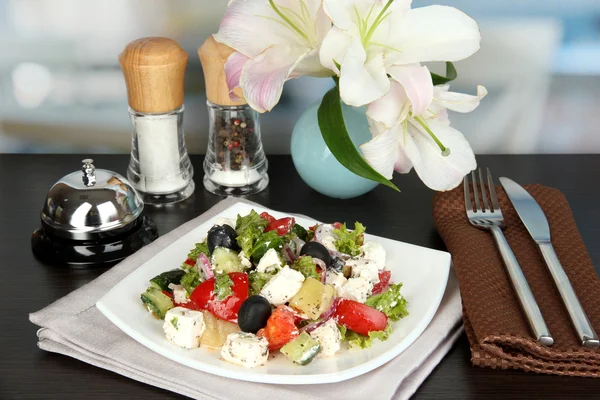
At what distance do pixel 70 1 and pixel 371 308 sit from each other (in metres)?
0.94

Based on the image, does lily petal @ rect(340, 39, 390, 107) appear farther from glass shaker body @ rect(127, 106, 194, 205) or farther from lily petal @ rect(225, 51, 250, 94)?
glass shaker body @ rect(127, 106, 194, 205)

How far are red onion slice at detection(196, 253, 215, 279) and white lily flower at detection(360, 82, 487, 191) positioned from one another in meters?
0.25

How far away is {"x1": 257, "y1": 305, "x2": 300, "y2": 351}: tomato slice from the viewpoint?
0.94 meters

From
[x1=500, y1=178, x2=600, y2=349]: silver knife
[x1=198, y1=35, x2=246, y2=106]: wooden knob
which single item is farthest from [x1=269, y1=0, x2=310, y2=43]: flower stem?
[x1=500, y1=178, x2=600, y2=349]: silver knife

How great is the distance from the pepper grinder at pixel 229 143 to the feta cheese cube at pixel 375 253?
40cm

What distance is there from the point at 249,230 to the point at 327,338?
0.23 meters

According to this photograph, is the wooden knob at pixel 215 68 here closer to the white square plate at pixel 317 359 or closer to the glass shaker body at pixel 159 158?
the glass shaker body at pixel 159 158

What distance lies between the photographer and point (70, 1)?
1.56 metres

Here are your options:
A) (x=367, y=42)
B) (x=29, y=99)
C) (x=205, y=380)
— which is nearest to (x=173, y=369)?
(x=205, y=380)

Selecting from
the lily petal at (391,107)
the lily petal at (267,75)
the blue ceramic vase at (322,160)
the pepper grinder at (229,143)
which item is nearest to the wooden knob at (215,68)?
the pepper grinder at (229,143)

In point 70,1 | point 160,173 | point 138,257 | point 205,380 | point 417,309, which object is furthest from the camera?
point 70,1

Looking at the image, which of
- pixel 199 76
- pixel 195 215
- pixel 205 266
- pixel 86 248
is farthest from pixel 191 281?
pixel 199 76

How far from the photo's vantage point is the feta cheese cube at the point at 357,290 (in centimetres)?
103

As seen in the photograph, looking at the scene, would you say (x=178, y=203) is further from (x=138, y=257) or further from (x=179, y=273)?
(x=179, y=273)
